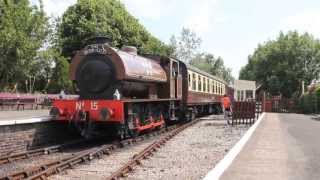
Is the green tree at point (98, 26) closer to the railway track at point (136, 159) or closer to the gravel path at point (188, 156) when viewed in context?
the gravel path at point (188, 156)

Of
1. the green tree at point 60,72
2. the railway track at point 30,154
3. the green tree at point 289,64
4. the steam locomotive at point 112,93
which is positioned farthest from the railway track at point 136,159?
the green tree at point 289,64

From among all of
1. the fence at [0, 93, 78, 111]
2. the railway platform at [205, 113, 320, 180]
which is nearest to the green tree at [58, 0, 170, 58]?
the fence at [0, 93, 78, 111]

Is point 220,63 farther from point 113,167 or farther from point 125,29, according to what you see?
point 113,167

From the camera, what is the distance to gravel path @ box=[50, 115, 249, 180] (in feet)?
35.0

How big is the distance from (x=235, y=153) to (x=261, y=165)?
1.45 meters

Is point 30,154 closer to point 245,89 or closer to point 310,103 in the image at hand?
point 310,103

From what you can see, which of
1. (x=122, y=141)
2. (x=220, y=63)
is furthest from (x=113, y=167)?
(x=220, y=63)

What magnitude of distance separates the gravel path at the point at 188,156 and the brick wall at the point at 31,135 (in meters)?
3.67

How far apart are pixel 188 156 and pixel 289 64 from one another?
64352 millimetres

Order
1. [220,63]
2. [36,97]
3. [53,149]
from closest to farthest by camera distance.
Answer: [53,149] < [36,97] < [220,63]

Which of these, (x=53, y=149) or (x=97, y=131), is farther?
(x=97, y=131)

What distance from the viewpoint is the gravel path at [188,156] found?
35.2 ft

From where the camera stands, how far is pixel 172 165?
11898 millimetres

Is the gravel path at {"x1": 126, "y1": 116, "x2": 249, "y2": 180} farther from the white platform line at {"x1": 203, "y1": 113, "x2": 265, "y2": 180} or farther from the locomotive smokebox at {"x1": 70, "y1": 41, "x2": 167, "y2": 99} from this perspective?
the locomotive smokebox at {"x1": 70, "y1": 41, "x2": 167, "y2": 99}
